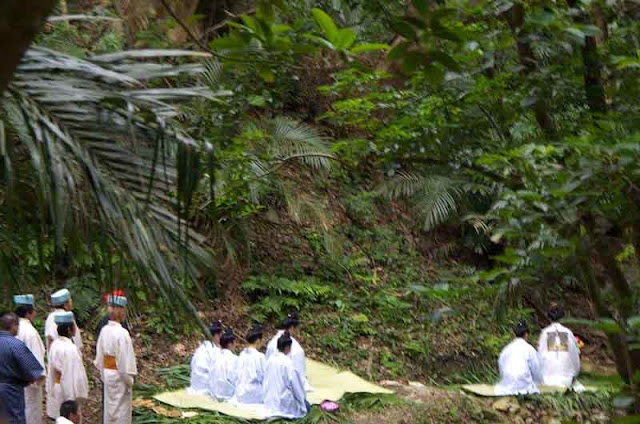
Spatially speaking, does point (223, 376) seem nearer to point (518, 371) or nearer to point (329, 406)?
point (329, 406)

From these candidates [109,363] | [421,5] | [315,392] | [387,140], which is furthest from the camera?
[315,392]

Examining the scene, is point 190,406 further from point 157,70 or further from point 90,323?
point 157,70

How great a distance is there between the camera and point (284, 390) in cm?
991

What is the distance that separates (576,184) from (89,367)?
872 cm

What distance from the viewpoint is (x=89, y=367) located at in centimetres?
1102

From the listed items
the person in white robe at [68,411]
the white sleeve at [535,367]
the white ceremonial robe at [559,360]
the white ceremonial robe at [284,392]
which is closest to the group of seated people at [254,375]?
the white ceremonial robe at [284,392]

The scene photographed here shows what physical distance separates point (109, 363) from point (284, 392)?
6.83ft

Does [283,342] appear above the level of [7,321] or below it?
below

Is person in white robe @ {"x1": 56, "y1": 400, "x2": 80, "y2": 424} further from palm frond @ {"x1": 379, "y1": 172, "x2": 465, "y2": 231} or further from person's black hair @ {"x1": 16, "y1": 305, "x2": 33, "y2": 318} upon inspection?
palm frond @ {"x1": 379, "y1": 172, "x2": 465, "y2": 231}

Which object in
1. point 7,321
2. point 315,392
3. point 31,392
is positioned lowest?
point 315,392

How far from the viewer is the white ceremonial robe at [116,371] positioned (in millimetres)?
8539

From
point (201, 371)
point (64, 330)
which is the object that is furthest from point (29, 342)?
point (201, 371)

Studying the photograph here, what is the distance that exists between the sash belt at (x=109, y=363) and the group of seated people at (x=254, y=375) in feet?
5.85

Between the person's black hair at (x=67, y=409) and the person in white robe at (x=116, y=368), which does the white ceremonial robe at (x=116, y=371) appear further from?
the person's black hair at (x=67, y=409)
